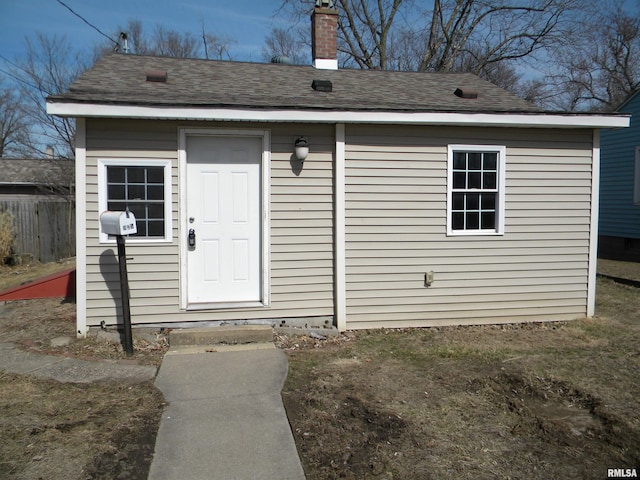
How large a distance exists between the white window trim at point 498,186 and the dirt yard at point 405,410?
1399 mm

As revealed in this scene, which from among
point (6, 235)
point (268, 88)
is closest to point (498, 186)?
point (268, 88)

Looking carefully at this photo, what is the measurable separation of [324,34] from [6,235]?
9.75 m

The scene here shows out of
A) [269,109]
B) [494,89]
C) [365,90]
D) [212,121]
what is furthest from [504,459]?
[494,89]

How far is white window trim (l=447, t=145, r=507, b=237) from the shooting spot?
22.0ft

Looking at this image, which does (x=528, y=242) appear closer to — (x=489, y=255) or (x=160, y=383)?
(x=489, y=255)

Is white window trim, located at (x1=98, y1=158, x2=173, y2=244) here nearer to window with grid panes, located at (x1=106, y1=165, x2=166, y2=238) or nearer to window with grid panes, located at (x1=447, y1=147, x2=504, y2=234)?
window with grid panes, located at (x1=106, y1=165, x2=166, y2=238)

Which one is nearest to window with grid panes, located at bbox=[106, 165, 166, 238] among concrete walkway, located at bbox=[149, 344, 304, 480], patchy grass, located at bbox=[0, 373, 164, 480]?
concrete walkway, located at bbox=[149, 344, 304, 480]

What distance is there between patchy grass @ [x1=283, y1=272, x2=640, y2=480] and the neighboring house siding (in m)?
9.63

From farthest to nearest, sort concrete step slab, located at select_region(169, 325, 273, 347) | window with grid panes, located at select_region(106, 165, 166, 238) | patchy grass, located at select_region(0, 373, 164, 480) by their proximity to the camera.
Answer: window with grid panes, located at select_region(106, 165, 166, 238)
concrete step slab, located at select_region(169, 325, 273, 347)
patchy grass, located at select_region(0, 373, 164, 480)

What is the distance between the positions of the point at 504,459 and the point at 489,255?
390 cm

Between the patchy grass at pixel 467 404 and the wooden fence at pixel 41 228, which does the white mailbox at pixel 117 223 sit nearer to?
the patchy grass at pixel 467 404

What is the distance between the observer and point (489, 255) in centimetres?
689

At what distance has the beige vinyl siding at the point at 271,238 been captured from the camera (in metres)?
5.94

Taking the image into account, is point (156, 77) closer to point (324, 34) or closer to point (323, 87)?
point (323, 87)
